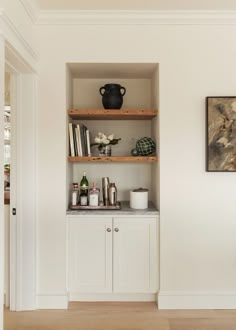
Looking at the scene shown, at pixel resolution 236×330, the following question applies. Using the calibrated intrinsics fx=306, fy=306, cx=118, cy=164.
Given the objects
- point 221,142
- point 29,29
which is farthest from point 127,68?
point 221,142

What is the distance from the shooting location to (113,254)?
2.76 meters

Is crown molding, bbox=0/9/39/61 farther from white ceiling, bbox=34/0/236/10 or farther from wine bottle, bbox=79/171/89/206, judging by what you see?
wine bottle, bbox=79/171/89/206

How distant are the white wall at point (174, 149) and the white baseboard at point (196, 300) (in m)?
0.01

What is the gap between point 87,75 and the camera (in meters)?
3.13

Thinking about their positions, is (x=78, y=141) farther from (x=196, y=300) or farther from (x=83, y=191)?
(x=196, y=300)

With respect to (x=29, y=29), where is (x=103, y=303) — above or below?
below

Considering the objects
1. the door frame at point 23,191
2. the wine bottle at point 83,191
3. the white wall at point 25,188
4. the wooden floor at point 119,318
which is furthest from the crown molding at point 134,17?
the wooden floor at point 119,318

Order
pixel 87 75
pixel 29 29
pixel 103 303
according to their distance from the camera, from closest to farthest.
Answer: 1. pixel 29 29
2. pixel 103 303
3. pixel 87 75

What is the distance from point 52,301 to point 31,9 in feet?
8.10

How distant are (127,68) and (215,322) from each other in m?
2.34

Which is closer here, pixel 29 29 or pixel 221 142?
pixel 29 29

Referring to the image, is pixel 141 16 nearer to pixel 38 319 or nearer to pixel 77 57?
pixel 77 57

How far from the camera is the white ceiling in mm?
2479

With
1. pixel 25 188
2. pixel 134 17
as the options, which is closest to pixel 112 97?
pixel 134 17
